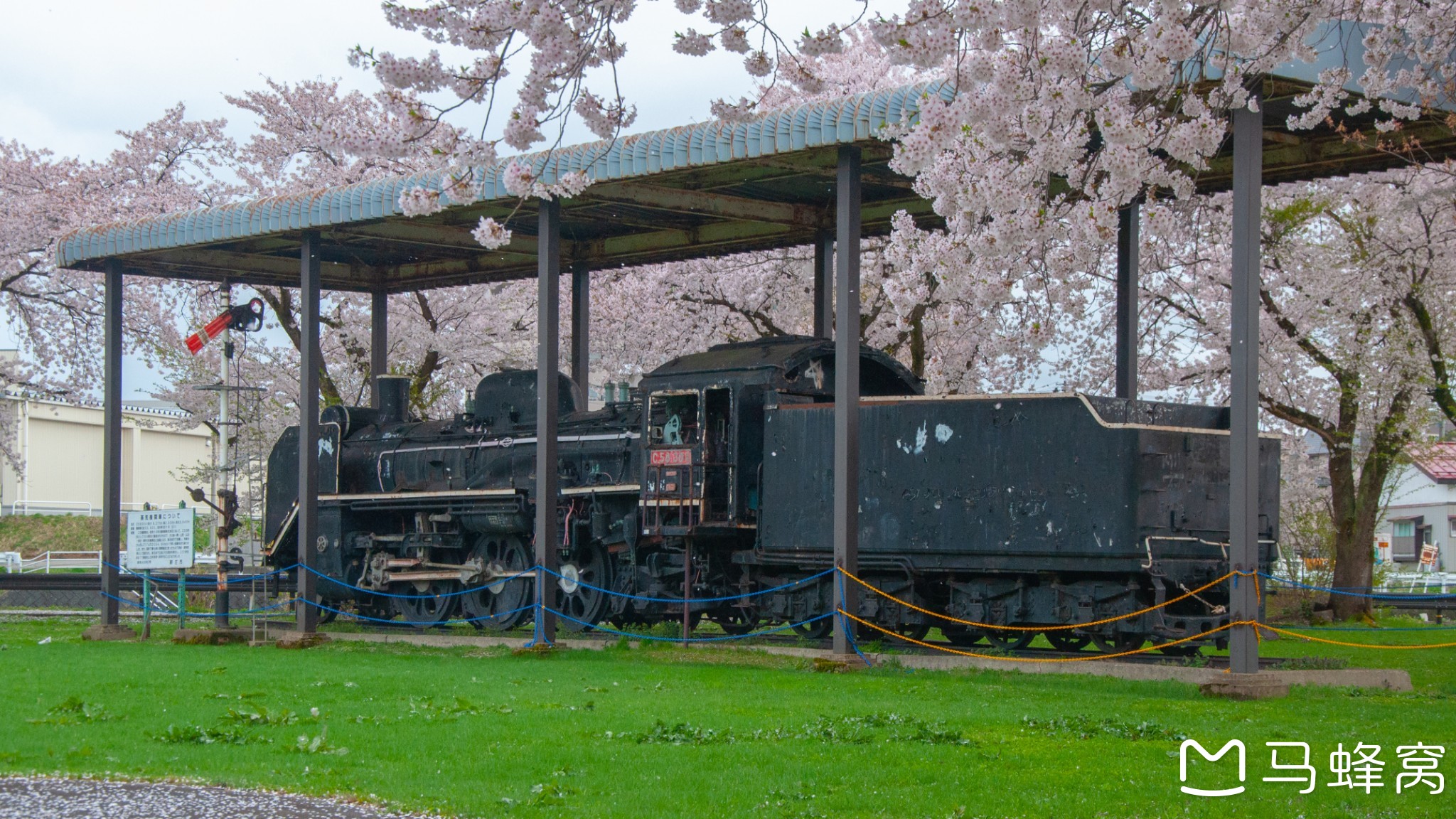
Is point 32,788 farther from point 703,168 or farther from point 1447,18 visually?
point 1447,18

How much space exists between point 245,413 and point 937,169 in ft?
79.8

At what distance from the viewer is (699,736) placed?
9930 millimetres

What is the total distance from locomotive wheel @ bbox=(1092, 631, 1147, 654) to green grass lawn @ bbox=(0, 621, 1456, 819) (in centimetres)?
128

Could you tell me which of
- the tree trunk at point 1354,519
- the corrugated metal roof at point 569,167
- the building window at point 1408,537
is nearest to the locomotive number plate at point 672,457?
the corrugated metal roof at point 569,167

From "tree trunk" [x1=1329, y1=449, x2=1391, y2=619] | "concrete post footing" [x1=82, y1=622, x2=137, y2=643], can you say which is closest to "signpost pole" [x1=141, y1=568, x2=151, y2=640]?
"concrete post footing" [x1=82, y1=622, x2=137, y2=643]

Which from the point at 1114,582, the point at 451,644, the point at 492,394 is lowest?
the point at 451,644

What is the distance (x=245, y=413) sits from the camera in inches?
1316

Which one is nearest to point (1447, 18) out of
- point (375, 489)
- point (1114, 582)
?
point (1114, 582)

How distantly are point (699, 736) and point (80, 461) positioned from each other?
55.5 metres

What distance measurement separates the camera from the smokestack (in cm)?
2436

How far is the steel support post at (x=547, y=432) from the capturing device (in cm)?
1779

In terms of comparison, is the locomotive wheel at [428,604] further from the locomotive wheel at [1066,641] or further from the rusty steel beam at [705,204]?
the locomotive wheel at [1066,641]

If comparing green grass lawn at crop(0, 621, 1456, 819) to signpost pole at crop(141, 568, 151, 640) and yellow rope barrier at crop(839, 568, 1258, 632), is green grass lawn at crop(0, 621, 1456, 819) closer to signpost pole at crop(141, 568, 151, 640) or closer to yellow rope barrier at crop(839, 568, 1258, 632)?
yellow rope barrier at crop(839, 568, 1258, 632)

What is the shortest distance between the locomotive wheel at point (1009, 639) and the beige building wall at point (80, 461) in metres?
43.0
